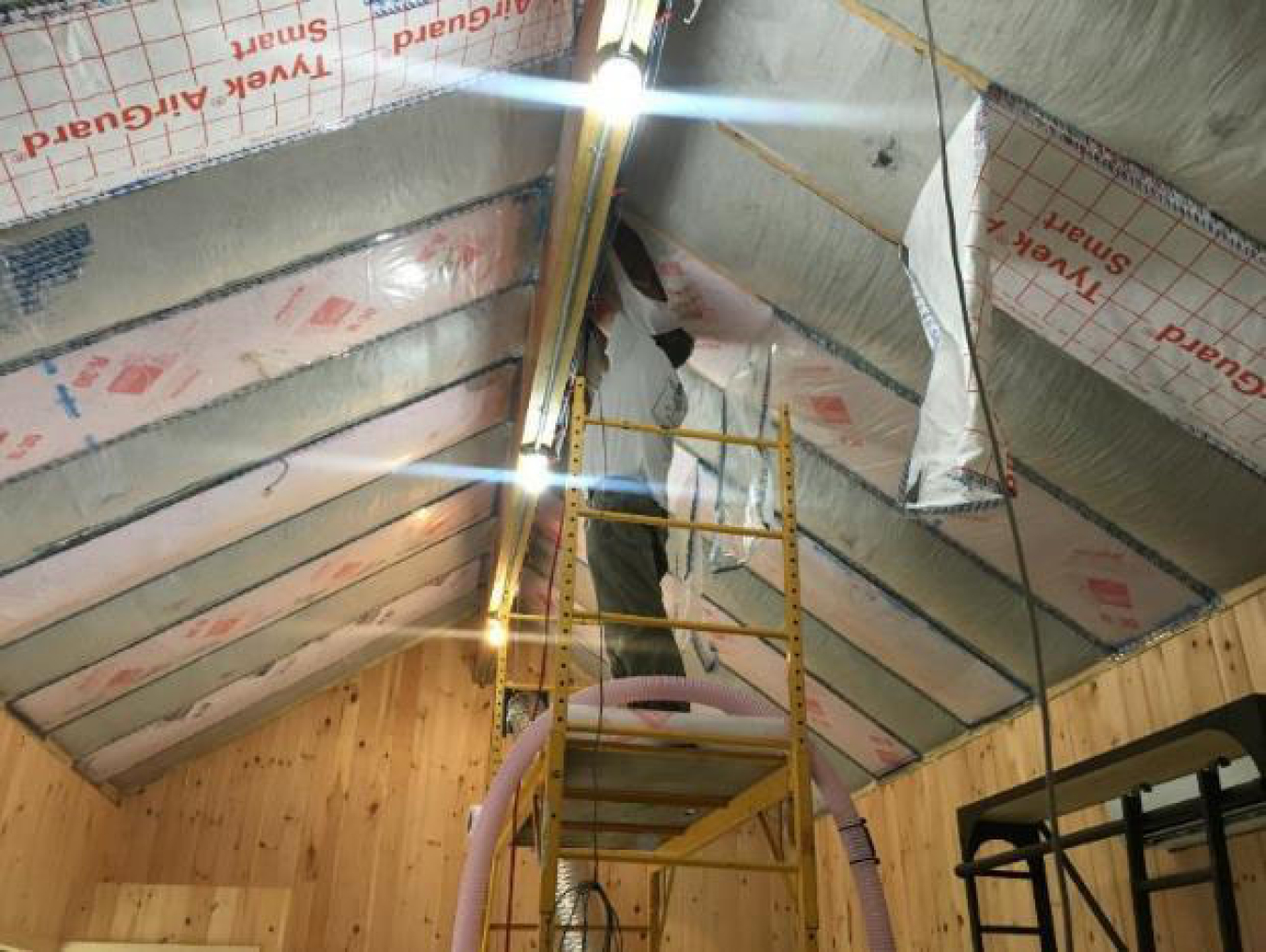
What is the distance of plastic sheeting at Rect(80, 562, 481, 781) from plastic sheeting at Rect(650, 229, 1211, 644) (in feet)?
10.4

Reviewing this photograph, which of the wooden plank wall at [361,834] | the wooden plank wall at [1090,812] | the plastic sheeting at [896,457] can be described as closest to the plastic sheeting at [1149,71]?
the plastic sheeting at [896,457]

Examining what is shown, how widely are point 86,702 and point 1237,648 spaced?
176 inches

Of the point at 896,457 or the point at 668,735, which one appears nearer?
the point at 668,735

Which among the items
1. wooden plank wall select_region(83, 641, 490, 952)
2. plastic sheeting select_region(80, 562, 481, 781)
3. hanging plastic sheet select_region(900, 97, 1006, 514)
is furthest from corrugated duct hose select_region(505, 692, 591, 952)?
hanging plastic sheet select_region(900, 97, 1006, 514)

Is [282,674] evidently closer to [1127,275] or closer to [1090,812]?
[1090,812]

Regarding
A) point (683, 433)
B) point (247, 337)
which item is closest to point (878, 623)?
point (683, 433)

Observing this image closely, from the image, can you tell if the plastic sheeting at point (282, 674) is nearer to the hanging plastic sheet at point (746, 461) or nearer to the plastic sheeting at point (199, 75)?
the hanging plastic sheet at point (746, 461)

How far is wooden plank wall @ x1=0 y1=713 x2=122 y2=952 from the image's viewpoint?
4.10 metres

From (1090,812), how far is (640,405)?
2039 millimetres

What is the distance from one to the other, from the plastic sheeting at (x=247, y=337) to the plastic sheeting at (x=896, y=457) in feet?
2.01

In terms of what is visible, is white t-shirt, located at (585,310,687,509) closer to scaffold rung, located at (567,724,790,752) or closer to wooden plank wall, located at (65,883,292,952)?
scaffold rung, located at (567,724,790,752)

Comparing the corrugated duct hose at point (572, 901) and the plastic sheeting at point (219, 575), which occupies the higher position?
the plastic sheeting at point (219, 575)

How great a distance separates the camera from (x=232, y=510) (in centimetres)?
351

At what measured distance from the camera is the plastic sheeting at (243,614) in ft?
13.7
